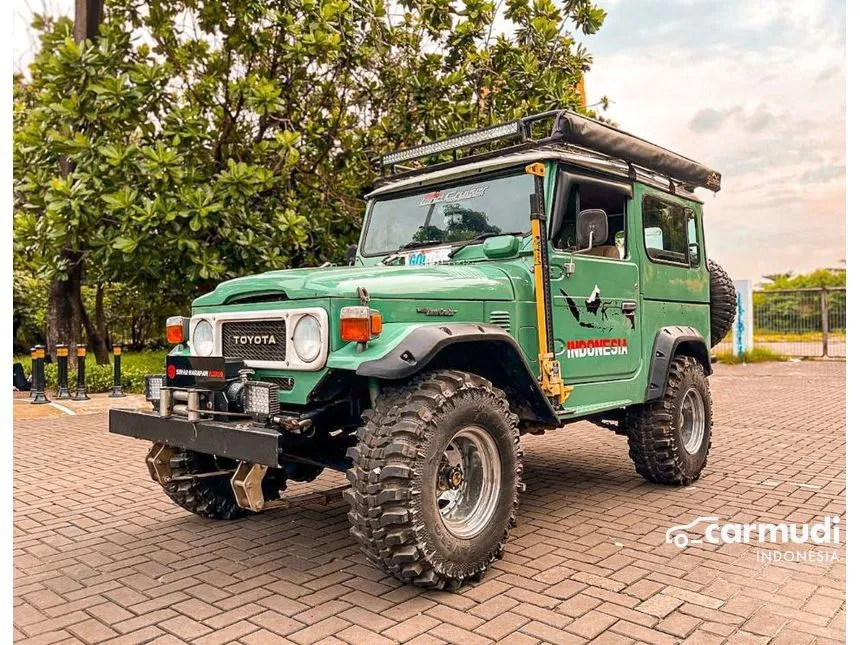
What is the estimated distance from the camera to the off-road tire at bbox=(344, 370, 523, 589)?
341cm

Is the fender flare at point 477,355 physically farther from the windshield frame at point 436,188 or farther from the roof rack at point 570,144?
the roof rack at point 570,144

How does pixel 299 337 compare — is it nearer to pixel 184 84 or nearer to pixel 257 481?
pixel 257 481

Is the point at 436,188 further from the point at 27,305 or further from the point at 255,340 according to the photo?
the point at 27,305

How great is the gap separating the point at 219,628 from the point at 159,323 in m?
15.9

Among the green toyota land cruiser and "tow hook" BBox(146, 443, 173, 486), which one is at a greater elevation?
the green toyota land cruiser

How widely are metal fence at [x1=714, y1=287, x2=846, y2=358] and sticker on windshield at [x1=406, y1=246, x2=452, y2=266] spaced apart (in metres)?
16.9

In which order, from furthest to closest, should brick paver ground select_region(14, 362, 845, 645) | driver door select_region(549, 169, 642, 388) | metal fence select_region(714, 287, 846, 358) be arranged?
metal fence select_region(714, 287, 846, 358)
driver door select_region(549, 169, 642, 388)
brick paver ground select_region(14, 362, 845, 645)

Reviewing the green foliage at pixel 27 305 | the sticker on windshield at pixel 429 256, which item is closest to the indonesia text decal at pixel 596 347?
the sticker on windshield at pixel 429 256

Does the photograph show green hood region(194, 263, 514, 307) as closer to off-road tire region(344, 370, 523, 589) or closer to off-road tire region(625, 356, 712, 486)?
off-road tire region(344, 370, 523, 589)

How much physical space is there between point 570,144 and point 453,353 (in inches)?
74.8

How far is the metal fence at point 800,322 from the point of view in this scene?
A: 64.7ft

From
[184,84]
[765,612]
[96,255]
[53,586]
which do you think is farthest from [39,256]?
[765,612]

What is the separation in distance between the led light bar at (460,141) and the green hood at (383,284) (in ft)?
3.32

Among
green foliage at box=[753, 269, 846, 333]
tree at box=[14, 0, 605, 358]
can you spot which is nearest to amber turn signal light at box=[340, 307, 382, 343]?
tree at box=[14, 0, 605, 358]
